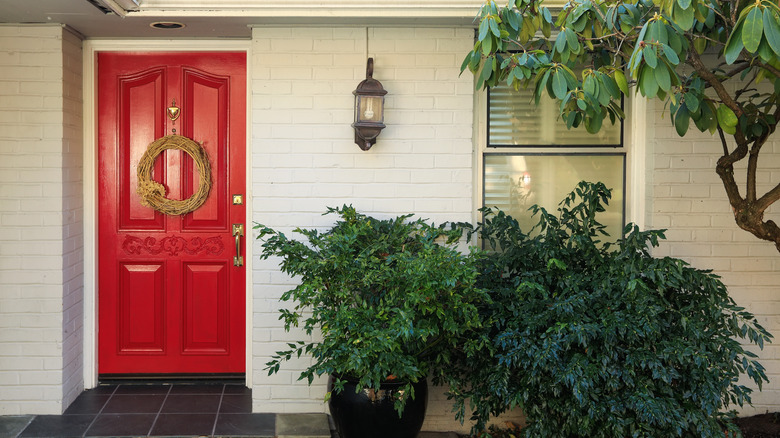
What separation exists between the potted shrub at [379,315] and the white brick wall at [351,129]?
0.40 meters

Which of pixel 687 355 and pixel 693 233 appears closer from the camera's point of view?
pixel 687 355

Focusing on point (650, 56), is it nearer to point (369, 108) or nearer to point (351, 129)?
point (369, 108)

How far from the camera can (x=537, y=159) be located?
4.62 metres

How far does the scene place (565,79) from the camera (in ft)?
10.5

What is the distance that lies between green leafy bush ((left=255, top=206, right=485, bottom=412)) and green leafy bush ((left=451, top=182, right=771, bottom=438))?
0.69 ft

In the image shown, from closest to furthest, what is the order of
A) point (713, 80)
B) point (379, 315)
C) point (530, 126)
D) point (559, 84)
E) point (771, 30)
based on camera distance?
point (771, 30) < point (559, 84) < point (713, 80) < point (379, 315) < point (530, 126)

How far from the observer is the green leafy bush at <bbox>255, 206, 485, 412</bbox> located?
355 cm

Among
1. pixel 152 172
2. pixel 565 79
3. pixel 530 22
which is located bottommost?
pixel 152 172

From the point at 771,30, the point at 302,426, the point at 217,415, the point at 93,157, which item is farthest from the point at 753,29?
the point at 93,157

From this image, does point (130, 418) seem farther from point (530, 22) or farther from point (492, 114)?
point (530, 22)

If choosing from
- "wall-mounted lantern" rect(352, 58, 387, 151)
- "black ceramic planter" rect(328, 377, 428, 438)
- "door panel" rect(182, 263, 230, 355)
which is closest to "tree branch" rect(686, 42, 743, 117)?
"wall-mounted lantern" rect(352, 58, 387, 151)

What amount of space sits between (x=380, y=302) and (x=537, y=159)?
58.9 inches

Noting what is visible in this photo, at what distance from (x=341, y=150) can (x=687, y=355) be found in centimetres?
211

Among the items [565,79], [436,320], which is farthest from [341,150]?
[565,79]
